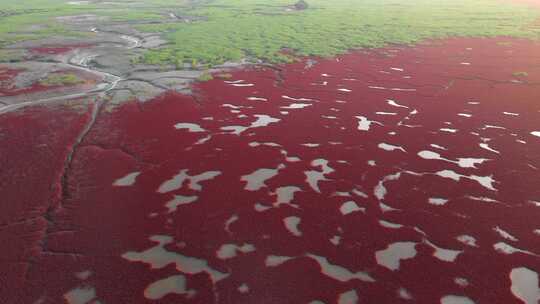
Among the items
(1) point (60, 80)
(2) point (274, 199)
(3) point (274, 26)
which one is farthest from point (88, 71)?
(3) point (274, 26)

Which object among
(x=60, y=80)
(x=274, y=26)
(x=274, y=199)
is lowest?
(x=274, y=199)

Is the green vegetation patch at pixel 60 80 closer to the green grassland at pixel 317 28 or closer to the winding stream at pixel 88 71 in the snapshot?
the winding stream at pixel 88 71

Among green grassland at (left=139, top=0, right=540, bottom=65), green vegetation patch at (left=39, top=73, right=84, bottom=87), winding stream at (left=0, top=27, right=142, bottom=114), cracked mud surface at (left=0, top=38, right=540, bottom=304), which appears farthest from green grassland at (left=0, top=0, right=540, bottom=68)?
→ cracked mud surface at (left=0, top=38, right=540, bottom=304)

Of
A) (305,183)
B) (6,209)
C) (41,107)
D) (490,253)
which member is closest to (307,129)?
(305,183)

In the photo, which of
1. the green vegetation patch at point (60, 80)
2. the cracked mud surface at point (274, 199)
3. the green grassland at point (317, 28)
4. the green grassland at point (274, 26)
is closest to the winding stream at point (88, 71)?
the cracked mud surface at point (274, 199)

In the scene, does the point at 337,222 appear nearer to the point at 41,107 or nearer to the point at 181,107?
the point at 181,107

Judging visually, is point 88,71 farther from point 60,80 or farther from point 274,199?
point 274,199

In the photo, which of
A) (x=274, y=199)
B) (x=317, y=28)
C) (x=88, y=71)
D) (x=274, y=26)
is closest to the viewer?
(x=274, y=199)
